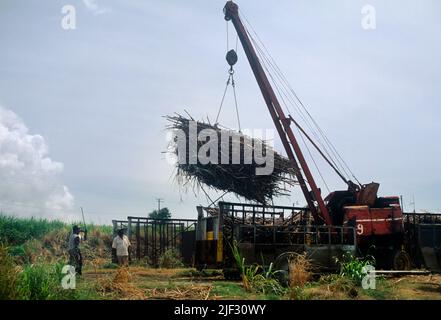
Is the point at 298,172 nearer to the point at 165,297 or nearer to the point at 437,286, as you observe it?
the point at 437,286

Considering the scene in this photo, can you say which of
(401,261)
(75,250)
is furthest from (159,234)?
(401,261)

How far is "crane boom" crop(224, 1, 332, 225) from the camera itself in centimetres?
1384

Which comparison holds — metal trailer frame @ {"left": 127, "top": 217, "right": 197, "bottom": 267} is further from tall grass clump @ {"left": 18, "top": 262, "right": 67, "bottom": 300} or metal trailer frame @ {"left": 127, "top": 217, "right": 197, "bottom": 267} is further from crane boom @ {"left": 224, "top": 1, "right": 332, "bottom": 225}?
tall grass clump @ {"left": 18, "top": 262, "right": 67, "bottom": 300}

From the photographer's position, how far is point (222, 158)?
1226 centimetres

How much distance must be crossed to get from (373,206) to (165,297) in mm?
8519

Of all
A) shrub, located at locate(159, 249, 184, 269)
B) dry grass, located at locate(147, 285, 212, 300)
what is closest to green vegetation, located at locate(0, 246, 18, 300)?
dry grass, located at locate(147, 285, 212, 300)

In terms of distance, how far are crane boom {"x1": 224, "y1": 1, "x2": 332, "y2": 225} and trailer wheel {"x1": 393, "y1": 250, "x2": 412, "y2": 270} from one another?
95.5 inches

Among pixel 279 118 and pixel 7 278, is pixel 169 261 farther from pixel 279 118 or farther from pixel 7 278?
pixel 7 278

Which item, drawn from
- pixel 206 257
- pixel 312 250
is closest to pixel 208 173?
pixel 206 257

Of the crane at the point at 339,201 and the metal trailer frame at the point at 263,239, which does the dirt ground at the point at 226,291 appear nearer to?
the metal trailer frame at the point at 263,239

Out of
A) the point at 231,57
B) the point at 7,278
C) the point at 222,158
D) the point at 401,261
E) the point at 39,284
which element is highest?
the point at 231,57

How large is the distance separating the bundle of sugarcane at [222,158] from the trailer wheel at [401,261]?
14.9 ft

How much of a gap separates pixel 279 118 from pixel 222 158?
285cm

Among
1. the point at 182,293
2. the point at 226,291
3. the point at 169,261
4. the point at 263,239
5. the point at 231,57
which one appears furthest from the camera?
the point at 169,261
